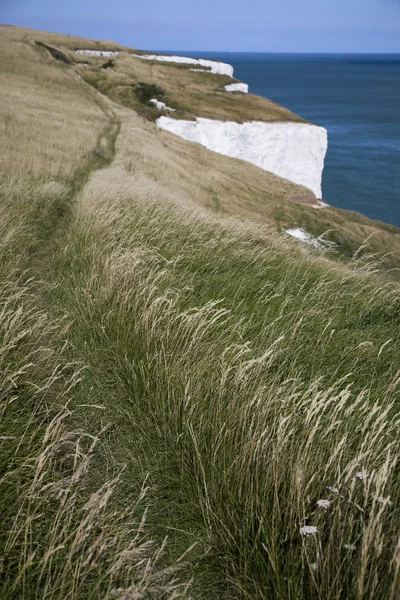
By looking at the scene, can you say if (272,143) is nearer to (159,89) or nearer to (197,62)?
(159,89)

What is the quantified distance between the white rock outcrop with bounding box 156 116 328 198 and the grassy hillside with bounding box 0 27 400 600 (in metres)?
52.2

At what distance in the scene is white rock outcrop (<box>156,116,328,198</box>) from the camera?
2244 inches

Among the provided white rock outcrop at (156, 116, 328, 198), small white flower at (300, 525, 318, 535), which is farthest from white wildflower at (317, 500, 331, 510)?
white rock outcrop at (156, 116, 328, 198)

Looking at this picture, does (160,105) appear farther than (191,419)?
Yes

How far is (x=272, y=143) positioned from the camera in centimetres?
6153

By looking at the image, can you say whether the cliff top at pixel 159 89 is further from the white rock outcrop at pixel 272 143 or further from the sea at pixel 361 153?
the sea at pixel 361 153

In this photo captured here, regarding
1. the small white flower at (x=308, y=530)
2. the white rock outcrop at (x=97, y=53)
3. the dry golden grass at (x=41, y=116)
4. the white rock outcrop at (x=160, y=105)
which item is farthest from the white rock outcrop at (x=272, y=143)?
the small white flower at (x=308, y=530)

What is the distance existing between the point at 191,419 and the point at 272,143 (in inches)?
2478

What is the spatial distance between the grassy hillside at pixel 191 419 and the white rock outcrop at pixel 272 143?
52.2 m

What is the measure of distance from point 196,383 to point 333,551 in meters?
1.51

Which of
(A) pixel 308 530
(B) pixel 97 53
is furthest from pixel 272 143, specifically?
(A) pixel 308 530

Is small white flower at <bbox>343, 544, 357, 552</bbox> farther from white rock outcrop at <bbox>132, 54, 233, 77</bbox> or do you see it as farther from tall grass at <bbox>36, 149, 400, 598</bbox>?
white rock outcrop at <bbox>132, 54, 233, 77</bbox>

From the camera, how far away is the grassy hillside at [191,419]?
2061mm

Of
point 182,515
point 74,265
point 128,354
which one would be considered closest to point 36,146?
point 74,265
